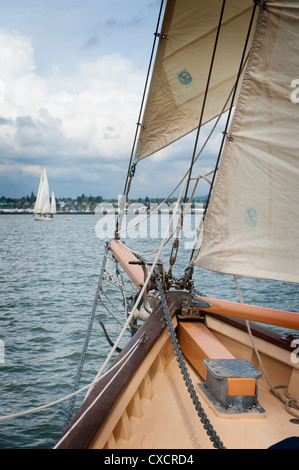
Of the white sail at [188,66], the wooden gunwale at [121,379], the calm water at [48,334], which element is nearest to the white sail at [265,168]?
the wooden gunwale at [121,379]

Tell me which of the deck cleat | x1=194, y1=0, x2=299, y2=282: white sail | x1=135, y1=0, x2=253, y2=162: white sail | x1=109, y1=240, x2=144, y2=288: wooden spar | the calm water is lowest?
the calm water

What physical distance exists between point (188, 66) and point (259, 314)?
5.68 m

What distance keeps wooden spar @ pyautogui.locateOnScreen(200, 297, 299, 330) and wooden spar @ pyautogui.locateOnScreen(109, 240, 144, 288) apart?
5.04 feet

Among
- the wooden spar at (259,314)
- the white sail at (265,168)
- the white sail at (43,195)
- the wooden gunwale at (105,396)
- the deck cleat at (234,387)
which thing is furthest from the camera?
the white sail at (43,195)

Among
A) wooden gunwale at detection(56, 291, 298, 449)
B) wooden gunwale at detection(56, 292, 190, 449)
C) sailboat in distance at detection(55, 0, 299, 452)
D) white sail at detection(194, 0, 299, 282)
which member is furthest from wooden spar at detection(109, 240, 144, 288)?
Result: white sail at detection(194, 0, 299, 282)

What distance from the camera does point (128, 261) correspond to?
7.15m

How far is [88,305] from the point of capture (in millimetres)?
15758

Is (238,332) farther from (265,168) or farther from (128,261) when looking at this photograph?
(128,261)

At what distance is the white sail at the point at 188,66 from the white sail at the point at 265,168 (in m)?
4.11

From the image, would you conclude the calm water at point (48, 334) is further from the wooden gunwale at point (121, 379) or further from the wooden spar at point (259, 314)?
the wooden spar at point (259, 314)

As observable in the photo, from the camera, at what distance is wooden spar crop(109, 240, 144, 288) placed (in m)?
6.08

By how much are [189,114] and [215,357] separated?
5712 mm

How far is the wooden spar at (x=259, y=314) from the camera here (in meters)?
3.28

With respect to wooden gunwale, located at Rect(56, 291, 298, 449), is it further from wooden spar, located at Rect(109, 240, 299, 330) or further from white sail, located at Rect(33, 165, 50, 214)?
white sail, located at Rect(33, 165, 50, 214)
